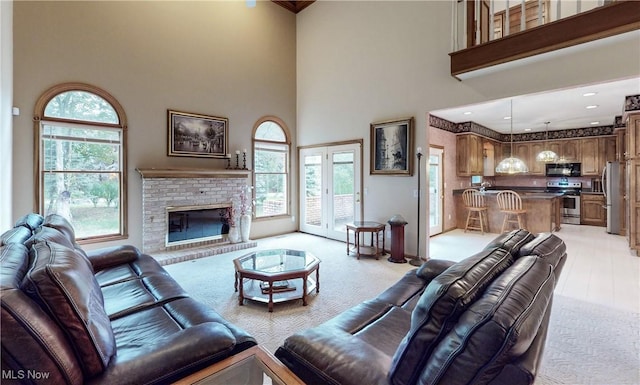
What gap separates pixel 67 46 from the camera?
14.0 feet

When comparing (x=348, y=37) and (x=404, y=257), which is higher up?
(x=348, y=37)

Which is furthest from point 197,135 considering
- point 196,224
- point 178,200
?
point 196,224

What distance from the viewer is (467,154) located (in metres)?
7.23

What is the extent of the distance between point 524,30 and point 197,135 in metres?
5.03

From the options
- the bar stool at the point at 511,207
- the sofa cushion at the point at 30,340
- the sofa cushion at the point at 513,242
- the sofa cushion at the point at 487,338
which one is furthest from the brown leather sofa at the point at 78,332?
the bar stool at the point at 511,207

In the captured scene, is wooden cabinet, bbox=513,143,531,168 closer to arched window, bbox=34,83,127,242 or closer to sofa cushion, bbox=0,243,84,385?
arched window, bbox=34,83,127,242

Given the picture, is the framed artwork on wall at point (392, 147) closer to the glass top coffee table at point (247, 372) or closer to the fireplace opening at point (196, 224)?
the fireplace opening at point (196, 224)

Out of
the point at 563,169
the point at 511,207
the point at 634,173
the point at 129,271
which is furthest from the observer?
the point at 563,169

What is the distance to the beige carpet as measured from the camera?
2.11 meters

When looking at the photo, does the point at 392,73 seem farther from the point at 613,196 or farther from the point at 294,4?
the point at 613,196

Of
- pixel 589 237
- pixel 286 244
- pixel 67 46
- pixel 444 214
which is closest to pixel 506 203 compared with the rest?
pixel 444 214

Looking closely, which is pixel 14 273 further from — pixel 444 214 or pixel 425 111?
pixel 444 214

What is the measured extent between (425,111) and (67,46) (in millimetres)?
5312

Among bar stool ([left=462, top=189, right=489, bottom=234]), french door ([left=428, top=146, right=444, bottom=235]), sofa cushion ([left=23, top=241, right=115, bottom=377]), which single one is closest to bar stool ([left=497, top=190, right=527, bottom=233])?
bar stool ([left=462, top=189, right=489, bottom=234])
